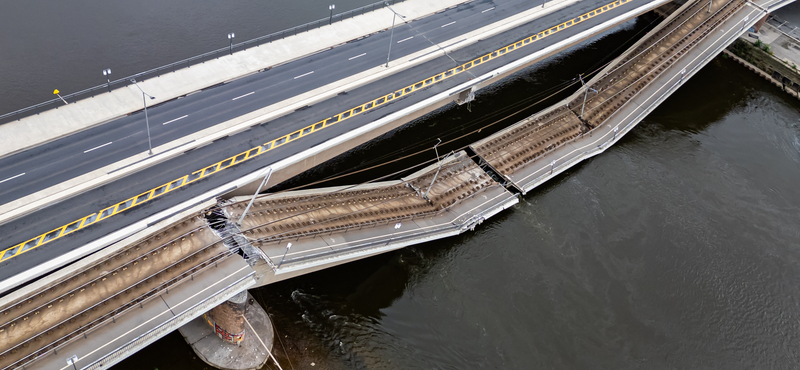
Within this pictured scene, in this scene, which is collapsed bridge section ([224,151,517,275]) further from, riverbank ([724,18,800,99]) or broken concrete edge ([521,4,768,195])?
riverbank ([724,18,800,99])

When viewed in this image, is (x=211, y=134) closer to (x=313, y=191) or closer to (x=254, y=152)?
(x=254, y=152)

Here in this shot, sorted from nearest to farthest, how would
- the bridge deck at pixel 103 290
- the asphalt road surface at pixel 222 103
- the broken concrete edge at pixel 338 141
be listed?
the bridge deck at pixel 103 290 → the broken concrete edge at pixel 338 141 → the asphalt road surface at pixel 222 103

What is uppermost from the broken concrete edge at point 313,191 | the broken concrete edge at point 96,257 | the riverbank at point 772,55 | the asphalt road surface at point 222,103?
the asphalt road surface at point 222,103

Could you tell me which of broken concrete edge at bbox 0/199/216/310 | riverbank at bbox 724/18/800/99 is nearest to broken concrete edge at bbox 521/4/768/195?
riverbank at bbox 724/18/800/99

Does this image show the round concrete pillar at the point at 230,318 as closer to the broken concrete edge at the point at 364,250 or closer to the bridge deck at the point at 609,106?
the broken concrete edge at the point at 364,250

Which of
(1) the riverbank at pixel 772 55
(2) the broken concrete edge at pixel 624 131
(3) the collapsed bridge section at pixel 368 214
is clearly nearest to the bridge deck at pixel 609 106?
(2) the broken concrete edge at pixel 624 131

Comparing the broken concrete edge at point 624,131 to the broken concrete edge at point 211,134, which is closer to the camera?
the broken concrete edge at point 211,134
